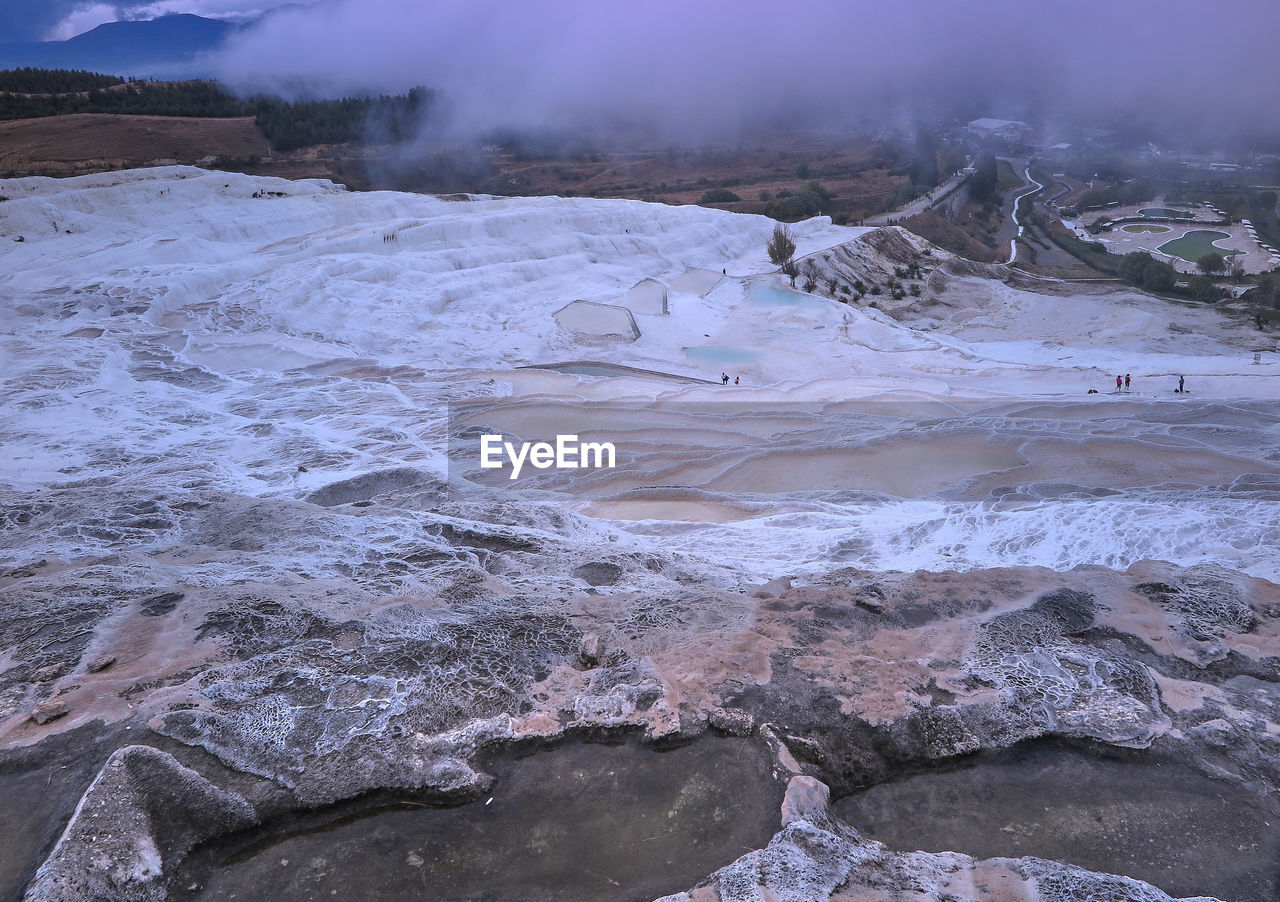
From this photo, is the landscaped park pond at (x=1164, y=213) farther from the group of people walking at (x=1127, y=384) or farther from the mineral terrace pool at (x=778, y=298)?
the group of people walking at (x=1127, y=384)

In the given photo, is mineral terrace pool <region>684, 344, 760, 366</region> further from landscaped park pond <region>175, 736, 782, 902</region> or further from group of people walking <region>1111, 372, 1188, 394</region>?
landscaped park pond <region>175, 736, 782, 902</region>

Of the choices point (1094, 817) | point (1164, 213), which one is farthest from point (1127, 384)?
point (1164, 213)

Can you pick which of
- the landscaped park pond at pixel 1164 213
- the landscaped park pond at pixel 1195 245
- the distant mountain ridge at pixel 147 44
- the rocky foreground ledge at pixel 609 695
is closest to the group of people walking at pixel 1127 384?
the rocky foreground ledge at pixel 609 695

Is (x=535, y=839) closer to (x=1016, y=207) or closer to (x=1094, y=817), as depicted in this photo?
(x=1094, y=817)

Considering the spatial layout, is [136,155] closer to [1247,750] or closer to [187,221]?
[187,221]

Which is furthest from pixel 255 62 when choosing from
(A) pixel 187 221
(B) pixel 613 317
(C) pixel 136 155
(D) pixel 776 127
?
(B) pixel 613 317

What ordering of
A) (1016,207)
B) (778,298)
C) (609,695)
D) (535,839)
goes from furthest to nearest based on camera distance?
(1016,207), (778,298), (609,695), (535,839)
